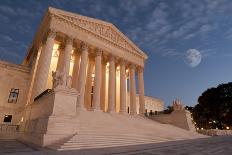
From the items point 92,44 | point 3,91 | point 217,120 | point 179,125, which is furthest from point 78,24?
point 217,120

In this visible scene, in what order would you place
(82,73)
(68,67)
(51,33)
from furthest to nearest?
(82,73) → (68,67) → (51,33)

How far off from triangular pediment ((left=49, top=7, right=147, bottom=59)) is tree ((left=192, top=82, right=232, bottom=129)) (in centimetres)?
2694

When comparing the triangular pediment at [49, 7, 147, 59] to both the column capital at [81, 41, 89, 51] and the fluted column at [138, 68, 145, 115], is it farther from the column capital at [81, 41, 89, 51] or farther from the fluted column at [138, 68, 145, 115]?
the fluted column at [138, 68, 145, 115]

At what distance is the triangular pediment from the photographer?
26.1m

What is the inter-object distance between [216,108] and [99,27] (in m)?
39.9

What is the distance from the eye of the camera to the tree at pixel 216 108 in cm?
4703

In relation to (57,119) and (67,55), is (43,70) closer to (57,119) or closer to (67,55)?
(67,55)

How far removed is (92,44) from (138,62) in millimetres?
11933

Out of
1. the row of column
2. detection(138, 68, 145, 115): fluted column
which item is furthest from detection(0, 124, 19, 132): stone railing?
detection(138, 68, 145, 115): fluted column

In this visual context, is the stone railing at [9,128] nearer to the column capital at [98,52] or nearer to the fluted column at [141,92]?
the column capital at [98,52]

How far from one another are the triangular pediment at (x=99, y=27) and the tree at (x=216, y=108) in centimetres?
2694

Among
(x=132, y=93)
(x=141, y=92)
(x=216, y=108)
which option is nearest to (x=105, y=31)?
(x=132, y=93)

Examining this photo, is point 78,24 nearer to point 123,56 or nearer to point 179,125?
point 123,56

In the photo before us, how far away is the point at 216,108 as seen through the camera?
48.6 meters
